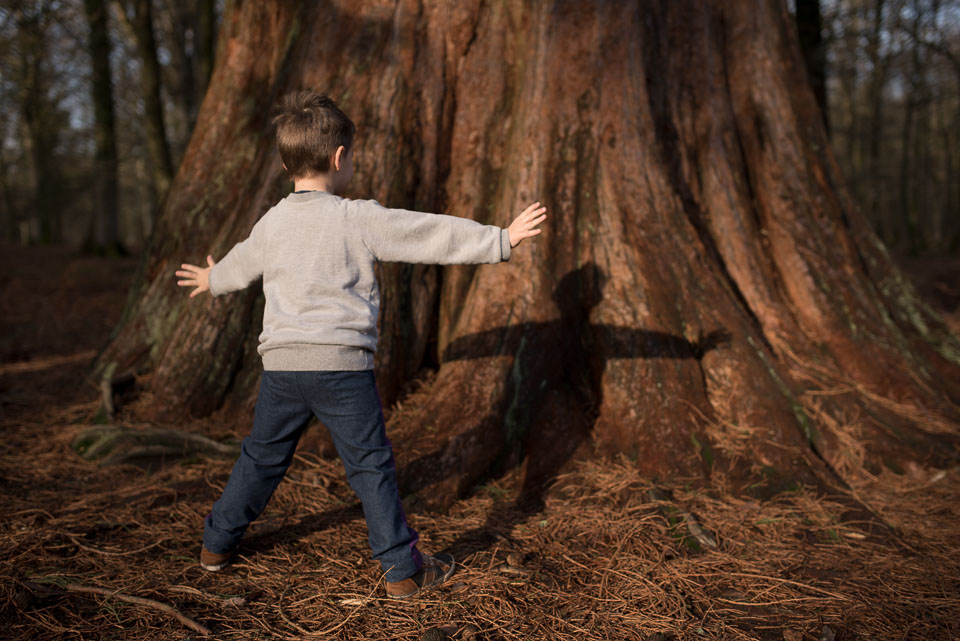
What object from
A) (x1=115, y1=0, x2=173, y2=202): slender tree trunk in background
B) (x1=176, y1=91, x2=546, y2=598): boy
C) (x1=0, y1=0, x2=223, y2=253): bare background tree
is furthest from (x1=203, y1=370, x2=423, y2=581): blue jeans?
(x1=115, y1=0, x2=173, y2=202): slender tree trunk in background

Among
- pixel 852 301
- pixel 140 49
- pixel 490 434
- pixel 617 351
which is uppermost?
pixel 140 49

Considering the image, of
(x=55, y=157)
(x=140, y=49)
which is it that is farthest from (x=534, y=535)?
Result: (x=55, y=157)

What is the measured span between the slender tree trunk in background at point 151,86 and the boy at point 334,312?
8.78 metres

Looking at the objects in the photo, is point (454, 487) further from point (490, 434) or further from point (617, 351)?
point (617, 351)

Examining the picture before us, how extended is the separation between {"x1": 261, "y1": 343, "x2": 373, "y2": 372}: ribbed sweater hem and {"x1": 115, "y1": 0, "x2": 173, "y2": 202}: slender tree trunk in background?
29.4 feet

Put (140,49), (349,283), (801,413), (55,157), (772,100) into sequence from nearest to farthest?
(349,283) → (801,413) → (772,100) → (140,49) → (55,157)

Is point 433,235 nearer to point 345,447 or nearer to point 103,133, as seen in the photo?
point 345,447

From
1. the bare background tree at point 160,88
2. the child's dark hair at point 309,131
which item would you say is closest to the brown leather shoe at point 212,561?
the child's dark hair at point 309,131

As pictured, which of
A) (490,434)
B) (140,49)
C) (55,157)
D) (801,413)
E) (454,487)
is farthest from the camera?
(55,157)

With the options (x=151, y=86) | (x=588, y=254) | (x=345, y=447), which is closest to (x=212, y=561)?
(x=345, y=447)

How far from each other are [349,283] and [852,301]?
10.9ft

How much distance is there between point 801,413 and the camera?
3.24 meters

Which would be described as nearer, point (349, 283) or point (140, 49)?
point (349, 283)

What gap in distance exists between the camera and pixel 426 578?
7.19ft
